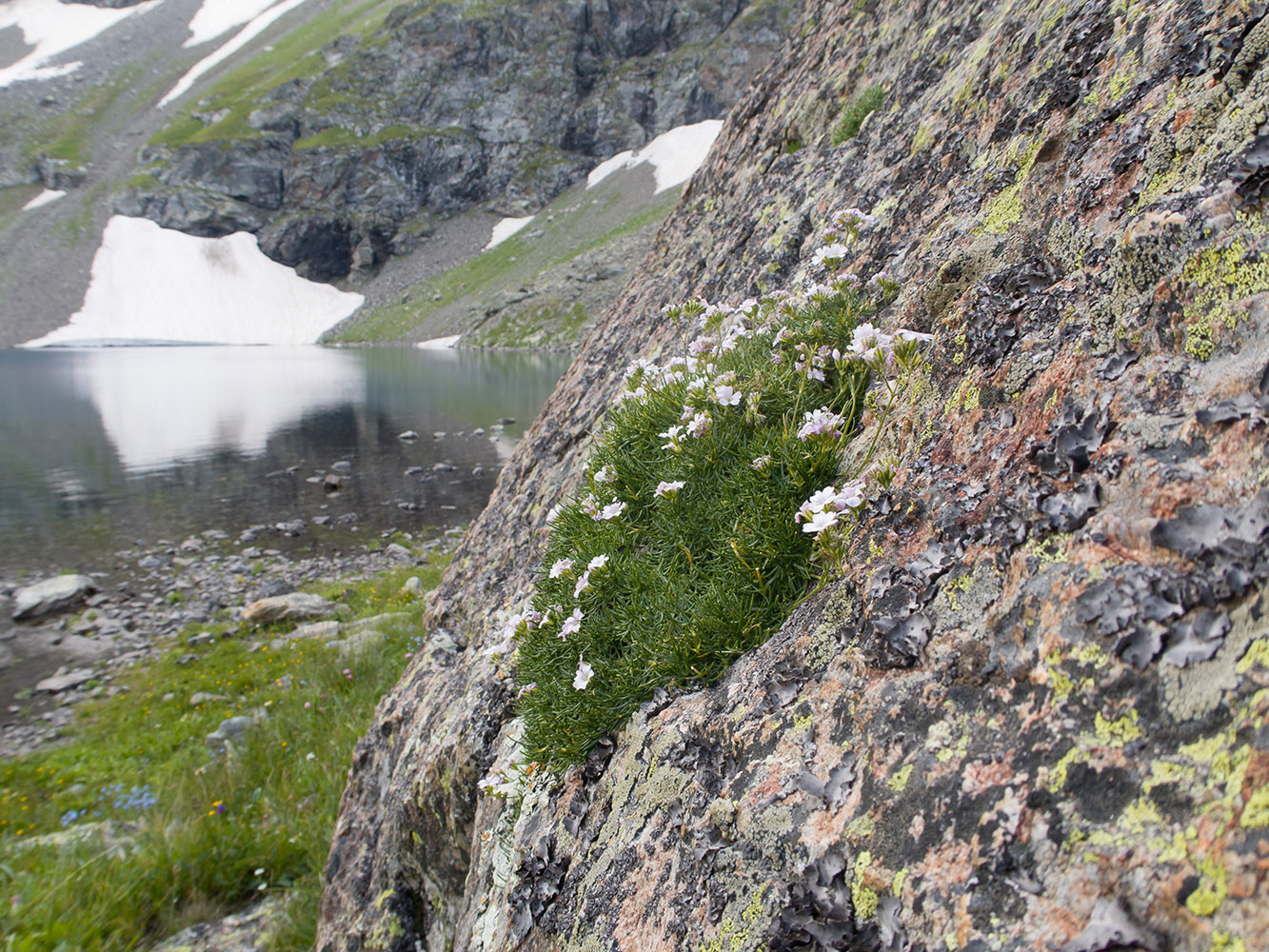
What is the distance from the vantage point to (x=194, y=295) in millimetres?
163375

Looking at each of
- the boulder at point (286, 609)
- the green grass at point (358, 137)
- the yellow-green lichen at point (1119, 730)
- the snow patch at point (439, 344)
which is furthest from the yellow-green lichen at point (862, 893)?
the green grass at point (358, 137)

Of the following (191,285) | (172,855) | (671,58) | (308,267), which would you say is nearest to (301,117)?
(308,267)

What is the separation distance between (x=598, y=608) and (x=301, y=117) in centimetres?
21912

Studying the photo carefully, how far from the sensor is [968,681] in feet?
7.33

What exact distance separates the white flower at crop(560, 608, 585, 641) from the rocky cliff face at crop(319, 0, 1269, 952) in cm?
59

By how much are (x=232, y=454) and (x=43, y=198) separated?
622 feet

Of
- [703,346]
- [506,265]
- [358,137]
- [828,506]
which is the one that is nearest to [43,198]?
[358,137]

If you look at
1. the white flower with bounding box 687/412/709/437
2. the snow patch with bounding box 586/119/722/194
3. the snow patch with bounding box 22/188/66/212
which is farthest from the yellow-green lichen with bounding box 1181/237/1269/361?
the snow patch with bounding box 22/188/66/212

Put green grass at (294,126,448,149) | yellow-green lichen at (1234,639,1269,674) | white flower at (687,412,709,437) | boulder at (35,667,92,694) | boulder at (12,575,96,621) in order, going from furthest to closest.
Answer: green grass at (294,126,448,149) < boulder at (12,575,96,621) < boulder at (35,667,92,694) < white flower at (687,412,709,437) < yellow-green lichen at (1234,639,1269,674)

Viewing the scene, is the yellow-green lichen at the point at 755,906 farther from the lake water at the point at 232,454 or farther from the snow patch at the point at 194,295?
the snow patch at the point at 194,295

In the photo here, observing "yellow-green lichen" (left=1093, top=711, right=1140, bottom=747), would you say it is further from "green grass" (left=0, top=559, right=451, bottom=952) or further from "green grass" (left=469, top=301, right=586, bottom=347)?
"green grass" (left=469, top=301, right=586, bottom=347)

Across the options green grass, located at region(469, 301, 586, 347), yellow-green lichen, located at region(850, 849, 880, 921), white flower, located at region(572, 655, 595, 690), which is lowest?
green grass, located at region(469, 301, 586, 347)

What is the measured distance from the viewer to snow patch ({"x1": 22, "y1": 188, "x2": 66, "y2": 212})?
164 m

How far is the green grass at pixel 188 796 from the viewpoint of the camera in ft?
19.8
